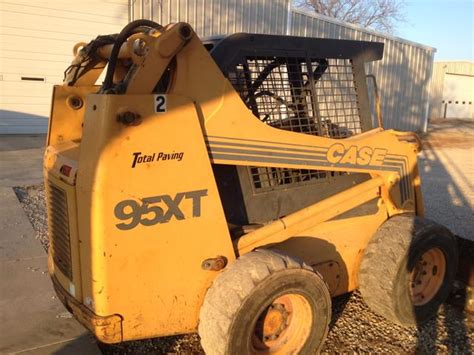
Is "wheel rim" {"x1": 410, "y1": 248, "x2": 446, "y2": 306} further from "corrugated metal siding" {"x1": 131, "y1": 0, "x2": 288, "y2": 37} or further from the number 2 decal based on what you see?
"corrugated metal siding" {"x1": 131, "y1": 0, "x2": 288, "y2": 37}

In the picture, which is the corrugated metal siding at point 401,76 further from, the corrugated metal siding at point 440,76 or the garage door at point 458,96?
the garage door at point 458,96

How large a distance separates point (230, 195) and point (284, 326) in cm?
91

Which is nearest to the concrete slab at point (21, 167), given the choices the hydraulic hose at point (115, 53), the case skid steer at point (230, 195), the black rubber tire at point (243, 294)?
the case skid steer at point (230, 195)

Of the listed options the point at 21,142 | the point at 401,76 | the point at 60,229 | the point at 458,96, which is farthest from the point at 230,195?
the point at 458,96

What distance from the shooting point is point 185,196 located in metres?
2.68

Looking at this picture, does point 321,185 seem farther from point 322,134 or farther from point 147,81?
point 147,81

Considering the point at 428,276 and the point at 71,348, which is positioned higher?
the point at 428,276

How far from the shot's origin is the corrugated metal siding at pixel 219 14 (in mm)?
12117

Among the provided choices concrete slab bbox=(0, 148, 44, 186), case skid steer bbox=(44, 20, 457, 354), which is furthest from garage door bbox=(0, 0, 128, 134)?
case skid steer bbox=(44, 20, 457, 354)

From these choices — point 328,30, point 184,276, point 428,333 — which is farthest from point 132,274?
point 328,30

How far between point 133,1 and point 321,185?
400 inches

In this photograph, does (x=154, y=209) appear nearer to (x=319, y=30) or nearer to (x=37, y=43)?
(x=37, y=43)

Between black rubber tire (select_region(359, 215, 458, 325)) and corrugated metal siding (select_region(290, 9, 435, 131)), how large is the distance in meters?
12.9

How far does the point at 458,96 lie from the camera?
31.6 meters
